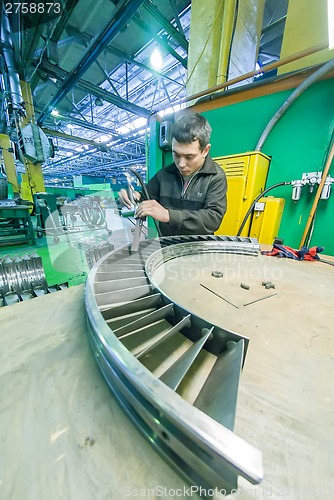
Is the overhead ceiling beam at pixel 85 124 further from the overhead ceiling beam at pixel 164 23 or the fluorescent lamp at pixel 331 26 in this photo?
the fluorescent lamp at pixel 331 26

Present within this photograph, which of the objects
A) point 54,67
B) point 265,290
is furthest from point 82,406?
point 54,67

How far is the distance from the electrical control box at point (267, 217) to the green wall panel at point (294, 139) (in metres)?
0.20

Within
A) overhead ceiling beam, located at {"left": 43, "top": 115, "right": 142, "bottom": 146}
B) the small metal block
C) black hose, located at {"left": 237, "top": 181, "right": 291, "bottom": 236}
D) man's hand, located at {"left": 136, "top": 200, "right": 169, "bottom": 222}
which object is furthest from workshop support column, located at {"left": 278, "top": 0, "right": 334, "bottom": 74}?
overhead ceiling beam, located at {"left": 43, "top": 115, "right": 142, "bottom": 146}

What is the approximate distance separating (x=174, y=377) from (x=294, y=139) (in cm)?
203

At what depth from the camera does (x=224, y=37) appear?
188 cm

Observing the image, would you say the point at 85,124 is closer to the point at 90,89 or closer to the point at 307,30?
the point at 90,89

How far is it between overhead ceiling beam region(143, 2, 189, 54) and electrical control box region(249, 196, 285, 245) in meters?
2.53

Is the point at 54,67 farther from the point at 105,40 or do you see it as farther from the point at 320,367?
the point at 320,367

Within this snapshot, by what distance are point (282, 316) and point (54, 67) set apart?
4806 millimetres

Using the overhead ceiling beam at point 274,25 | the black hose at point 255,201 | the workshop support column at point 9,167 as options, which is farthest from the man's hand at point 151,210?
the workshop support column at point 9,167

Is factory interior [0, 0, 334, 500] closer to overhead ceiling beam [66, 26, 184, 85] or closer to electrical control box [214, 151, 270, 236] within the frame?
electrical control box [214, 151, 270, 236]

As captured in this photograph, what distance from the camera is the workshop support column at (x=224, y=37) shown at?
188 centimetres

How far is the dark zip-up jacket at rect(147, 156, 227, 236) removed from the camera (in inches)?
45.4

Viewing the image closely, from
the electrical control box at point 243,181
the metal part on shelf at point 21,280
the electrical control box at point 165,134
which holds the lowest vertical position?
the metal part on shelf at point 21,280
